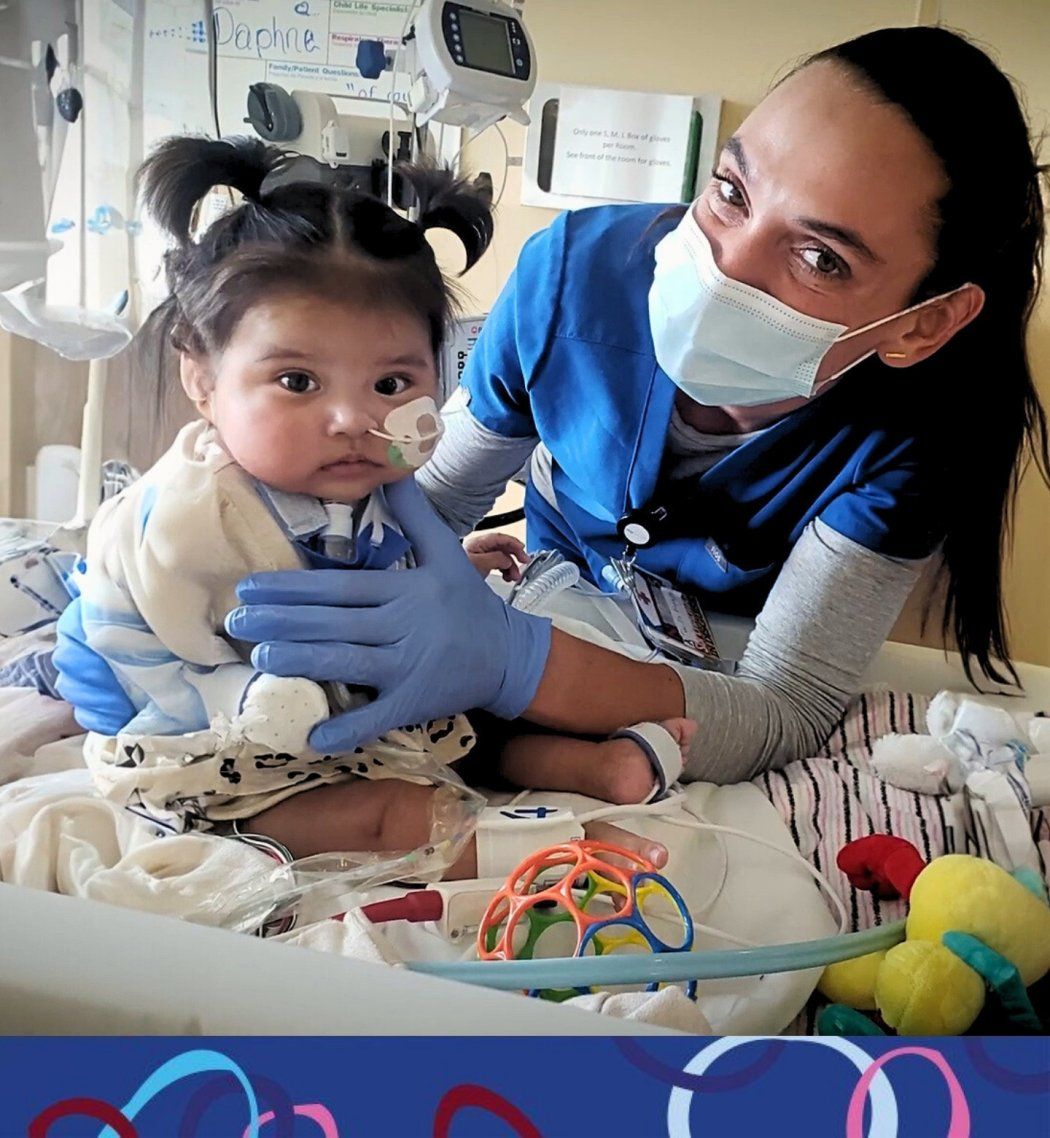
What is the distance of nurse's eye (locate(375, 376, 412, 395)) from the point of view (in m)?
0.85

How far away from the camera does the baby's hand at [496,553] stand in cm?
119

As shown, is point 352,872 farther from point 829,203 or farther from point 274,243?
point 829,203

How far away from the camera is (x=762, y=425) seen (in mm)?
1151

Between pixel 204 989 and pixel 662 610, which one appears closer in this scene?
pixel 204 989

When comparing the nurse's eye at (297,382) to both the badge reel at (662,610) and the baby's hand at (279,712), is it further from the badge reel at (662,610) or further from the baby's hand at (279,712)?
the badge reel at (662,610)

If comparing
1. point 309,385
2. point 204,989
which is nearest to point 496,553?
point 309,385

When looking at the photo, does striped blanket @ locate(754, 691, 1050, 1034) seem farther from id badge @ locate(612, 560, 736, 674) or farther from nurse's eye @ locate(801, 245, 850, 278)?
nurse's eye @ locate(801, 245, 850, 278)

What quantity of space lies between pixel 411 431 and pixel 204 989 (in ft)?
1.43

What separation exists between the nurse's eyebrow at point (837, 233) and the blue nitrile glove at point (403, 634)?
40cm

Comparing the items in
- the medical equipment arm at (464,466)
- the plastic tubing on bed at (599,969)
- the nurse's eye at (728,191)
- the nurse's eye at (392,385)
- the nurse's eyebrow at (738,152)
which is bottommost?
the plastic tubing on bed at (599,969)

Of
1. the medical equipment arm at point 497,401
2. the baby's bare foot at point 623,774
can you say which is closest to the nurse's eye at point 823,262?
the medical equipment arm at point 497,401

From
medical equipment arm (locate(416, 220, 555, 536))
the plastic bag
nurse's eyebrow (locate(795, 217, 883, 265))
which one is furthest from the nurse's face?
the plastic bag

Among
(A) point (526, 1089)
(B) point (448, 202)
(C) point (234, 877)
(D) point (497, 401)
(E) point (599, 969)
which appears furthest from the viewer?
(D) point (497, 401)

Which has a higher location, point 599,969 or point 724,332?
point 724,332
